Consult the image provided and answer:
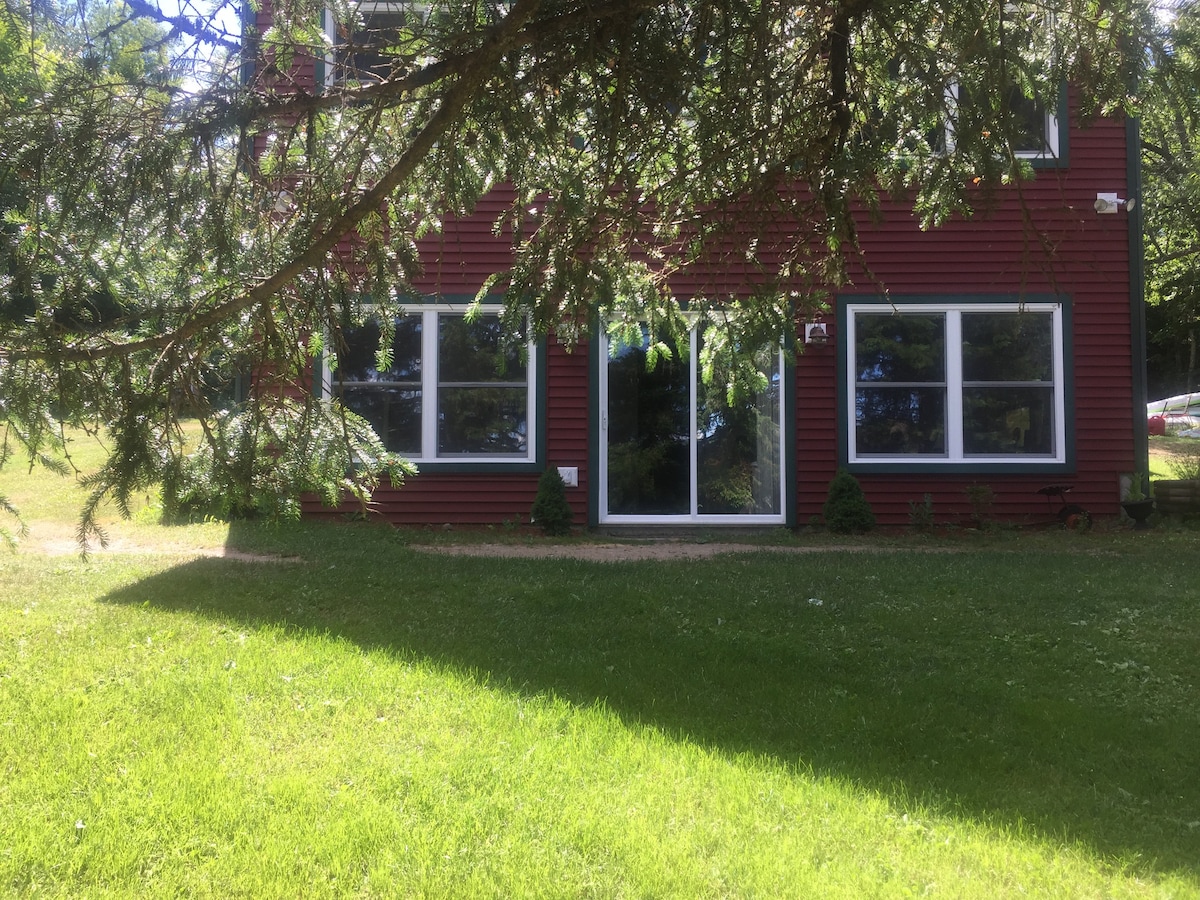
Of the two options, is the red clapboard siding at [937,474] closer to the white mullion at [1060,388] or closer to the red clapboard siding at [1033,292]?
the red clapboard siding at [1033,292]

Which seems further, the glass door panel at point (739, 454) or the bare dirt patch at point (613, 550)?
the glass door panel at point (739, 454)

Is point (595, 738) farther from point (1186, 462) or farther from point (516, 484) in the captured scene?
point (1186, 462)

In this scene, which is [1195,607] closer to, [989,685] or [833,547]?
[989,685]

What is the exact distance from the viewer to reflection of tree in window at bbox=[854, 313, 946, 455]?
10.5 metres

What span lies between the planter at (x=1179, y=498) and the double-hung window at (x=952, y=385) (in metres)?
1.42

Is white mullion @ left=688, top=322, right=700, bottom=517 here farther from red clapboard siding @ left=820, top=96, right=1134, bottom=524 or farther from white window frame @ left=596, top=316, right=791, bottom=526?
red clapboard siding @ left=820, top=96, right=1134, bottom=524

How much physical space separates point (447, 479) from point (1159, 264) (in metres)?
15.6

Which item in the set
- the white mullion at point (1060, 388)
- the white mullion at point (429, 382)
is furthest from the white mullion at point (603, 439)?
the white mullion at point (1060, 388)

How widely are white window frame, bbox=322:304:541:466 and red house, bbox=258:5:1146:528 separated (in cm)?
2

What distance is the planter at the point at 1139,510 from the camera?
33.7ft

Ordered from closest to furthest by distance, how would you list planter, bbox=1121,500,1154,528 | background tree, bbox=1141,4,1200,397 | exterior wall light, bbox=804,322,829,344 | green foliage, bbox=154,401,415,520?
green foliage, bbox=154,401,415,520 → background tree, bbox=1141,4,1200,397 → planter, bbox=1121,500,1154,528 → exterior wall light, bbox=804,322,829,344

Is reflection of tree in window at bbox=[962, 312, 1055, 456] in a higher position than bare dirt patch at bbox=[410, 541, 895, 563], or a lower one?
higher

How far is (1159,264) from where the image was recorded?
18703 millimetres

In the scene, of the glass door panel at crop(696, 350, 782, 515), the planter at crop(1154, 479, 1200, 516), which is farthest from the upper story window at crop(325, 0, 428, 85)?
the planter at crop(1154, 479, 1200, 516)
